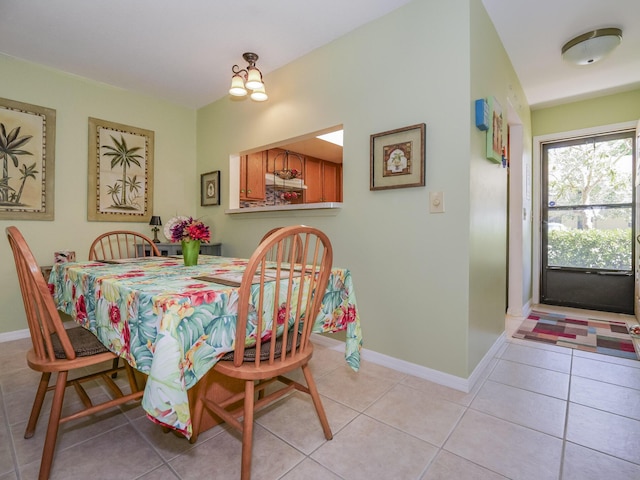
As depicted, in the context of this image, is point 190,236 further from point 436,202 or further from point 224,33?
point 224,33

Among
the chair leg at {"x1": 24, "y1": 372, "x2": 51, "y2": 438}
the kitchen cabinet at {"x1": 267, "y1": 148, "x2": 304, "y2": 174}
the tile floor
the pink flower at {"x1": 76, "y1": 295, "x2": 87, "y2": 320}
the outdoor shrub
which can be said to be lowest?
the tile floor

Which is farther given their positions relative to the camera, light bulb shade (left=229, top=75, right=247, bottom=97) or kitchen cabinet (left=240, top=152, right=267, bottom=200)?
kitchen cabinet (left=240, top=152, right=267, bottom=200)

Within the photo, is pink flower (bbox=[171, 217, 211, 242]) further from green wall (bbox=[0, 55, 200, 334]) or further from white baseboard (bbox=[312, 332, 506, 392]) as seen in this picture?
green wall (bbox=[0, 55, 200, 334])

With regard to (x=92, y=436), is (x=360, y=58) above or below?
above

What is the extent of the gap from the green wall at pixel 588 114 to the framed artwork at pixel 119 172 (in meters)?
4.47

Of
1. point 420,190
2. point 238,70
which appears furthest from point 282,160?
point 420,190

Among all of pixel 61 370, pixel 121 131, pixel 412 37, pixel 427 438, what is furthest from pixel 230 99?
pixel 427 438

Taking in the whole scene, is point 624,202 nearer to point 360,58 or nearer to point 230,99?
point 360,58

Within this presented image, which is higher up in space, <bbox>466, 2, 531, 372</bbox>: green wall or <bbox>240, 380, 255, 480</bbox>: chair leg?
<bbox>466, 2, 531, 372</bbox>: green wall

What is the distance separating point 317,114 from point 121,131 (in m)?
2.08

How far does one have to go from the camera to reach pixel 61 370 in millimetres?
1213

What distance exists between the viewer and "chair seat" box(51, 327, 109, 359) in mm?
1284

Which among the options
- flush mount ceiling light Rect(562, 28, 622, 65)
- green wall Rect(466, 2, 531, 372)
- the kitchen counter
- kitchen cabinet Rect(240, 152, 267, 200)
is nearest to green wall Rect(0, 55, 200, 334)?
kitchen cabinet Rect(240, 152, 267, 200)

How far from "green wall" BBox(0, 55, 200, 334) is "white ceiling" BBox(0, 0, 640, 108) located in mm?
149
